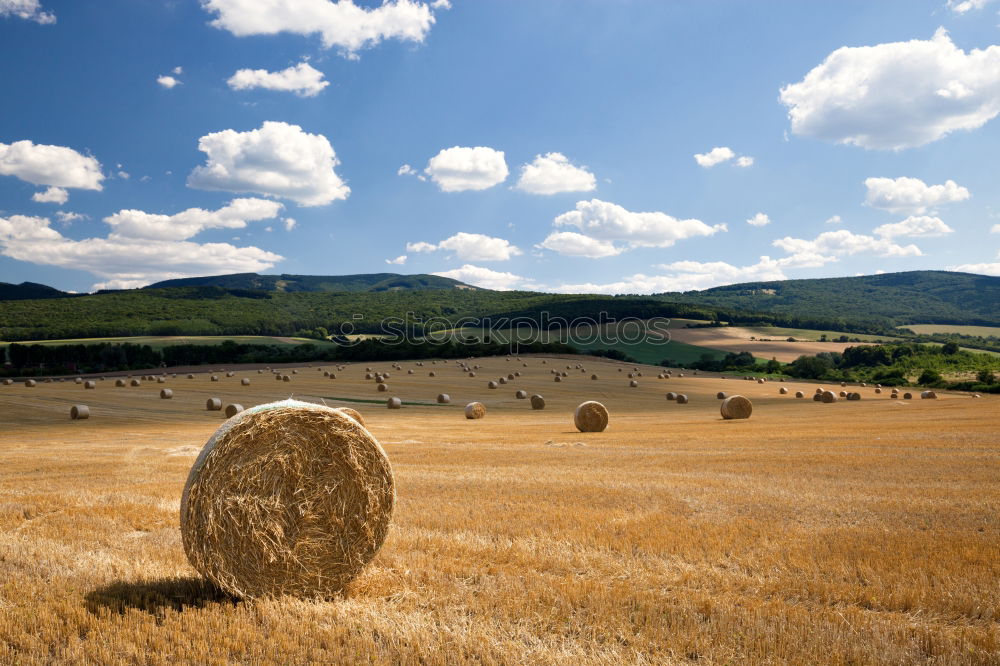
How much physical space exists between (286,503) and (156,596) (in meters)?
1.37

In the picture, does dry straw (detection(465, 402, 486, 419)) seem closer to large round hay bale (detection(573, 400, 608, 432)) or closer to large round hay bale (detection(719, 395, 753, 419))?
large round hay bale (detection(573, 400, 608, 432))

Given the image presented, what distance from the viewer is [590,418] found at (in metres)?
25.4

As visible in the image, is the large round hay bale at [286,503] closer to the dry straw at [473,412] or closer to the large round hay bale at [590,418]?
the large round hay bale at [590,418]

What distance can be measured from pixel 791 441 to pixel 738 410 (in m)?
11.7

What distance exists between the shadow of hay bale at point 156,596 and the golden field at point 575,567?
1.2 inches

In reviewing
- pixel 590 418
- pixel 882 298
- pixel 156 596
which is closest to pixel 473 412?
pixel 590 418

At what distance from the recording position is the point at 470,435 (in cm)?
2377

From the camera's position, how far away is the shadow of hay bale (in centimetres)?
585

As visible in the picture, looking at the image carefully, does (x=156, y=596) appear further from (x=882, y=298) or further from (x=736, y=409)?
(x=882, y=298)

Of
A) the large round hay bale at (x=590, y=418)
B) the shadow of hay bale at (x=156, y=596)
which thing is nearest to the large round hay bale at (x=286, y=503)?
the shadow of hay bale at (x=156, y=596)

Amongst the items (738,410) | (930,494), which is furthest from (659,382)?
(930,494)

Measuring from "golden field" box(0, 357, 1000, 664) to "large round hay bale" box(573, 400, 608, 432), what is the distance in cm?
832

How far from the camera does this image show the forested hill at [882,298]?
14475 cm

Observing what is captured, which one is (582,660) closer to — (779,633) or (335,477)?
(779,633)
